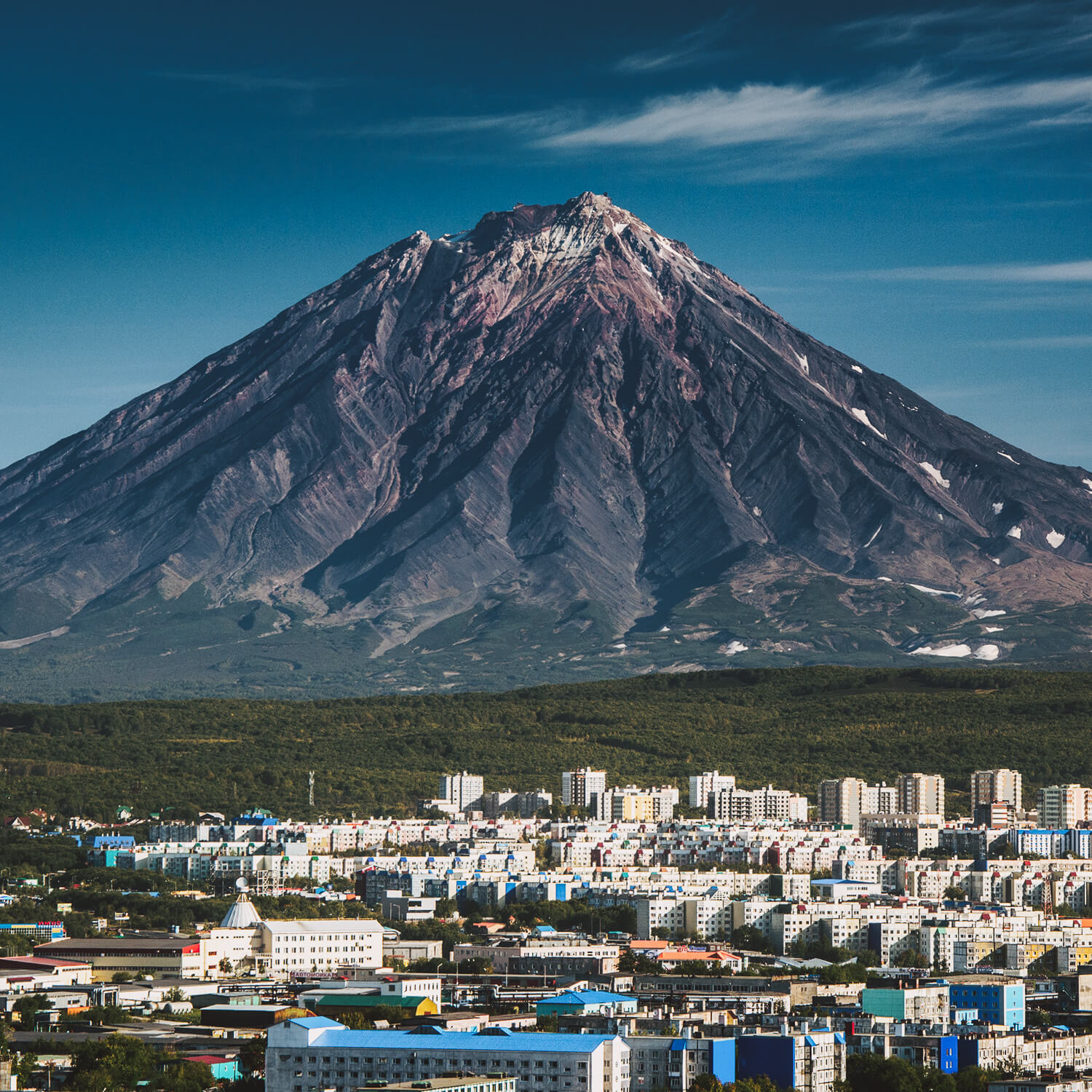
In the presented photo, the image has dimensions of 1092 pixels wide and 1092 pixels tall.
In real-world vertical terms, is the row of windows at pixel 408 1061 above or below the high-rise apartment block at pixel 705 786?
below

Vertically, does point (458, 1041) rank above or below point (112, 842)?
below

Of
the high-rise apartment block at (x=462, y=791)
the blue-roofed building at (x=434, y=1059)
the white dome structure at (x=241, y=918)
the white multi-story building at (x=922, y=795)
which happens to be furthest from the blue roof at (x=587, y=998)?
the high-rise apartment block at (x=462, y=791)

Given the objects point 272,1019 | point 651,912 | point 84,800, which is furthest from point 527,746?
point 272,1019

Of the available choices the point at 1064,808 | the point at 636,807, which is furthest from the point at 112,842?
the point at 1064,808

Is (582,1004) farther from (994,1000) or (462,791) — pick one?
(462,791)

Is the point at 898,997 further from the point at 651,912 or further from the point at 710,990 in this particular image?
the point at 651,912

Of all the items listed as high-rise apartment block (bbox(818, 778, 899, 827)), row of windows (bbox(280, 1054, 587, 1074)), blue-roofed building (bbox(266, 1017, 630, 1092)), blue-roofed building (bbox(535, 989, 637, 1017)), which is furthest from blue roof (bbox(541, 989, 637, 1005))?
high-rise apartment block (bbox(818, 778, 899, 827))

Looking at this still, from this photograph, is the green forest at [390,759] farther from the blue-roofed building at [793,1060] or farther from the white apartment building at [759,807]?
the blue-roofed building at [793,1060]
